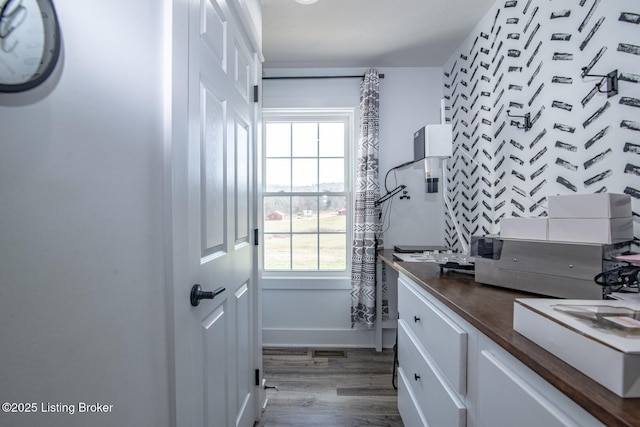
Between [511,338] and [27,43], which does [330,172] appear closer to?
[511,338]

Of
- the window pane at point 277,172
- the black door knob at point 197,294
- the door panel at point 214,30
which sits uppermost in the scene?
the door panel at point 214,30

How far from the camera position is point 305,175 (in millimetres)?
2562

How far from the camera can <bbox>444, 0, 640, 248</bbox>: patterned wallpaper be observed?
40.7 inches

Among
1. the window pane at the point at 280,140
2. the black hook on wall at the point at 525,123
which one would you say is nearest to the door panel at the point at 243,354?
the window pane at the point at 280,140

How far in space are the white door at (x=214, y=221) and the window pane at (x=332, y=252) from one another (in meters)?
1.12

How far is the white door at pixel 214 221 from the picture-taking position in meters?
0.75

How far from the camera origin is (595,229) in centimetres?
80

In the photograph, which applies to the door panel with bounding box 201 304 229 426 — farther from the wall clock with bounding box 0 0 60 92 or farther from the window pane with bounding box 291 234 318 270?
the window pane with bounding box 291 234 318 270

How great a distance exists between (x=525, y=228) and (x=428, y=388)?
2.42 feet

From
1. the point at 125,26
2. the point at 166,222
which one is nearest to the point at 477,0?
the point at 125,26

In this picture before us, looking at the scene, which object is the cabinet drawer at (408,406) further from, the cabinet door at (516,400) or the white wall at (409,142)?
the white wall at (409,142)

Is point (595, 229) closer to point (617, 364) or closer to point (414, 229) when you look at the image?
point (617, 364)

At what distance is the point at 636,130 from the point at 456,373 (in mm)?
1122

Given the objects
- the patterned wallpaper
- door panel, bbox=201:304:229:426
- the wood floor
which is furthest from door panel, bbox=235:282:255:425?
the patterned wallpaper
